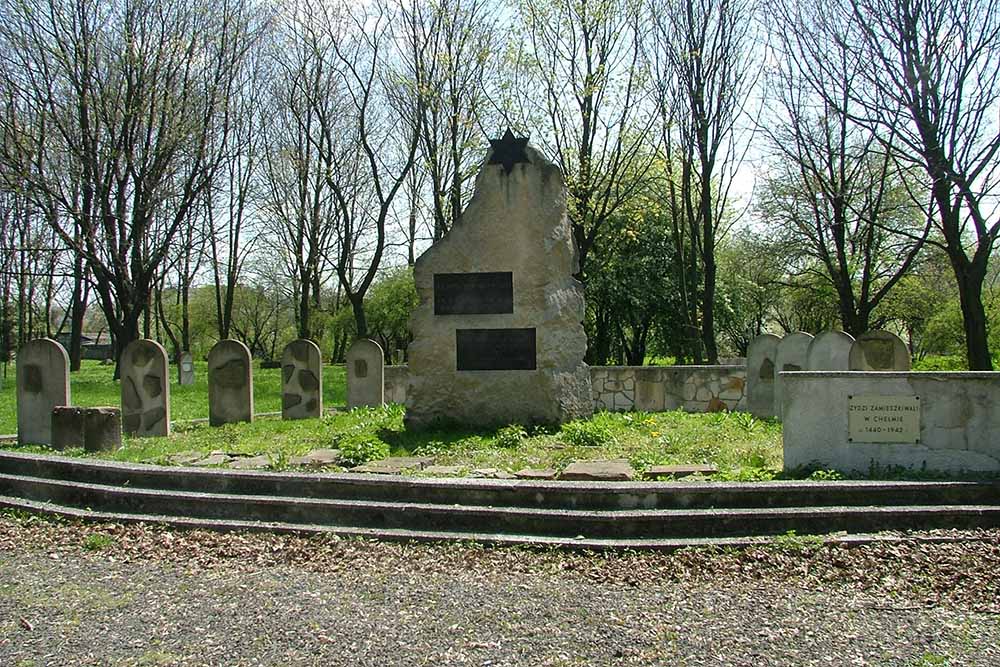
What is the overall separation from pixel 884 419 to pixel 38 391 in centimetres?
994

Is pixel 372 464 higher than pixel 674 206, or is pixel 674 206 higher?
pixel 674 206

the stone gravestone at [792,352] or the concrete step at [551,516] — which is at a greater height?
the stone gravestone at [792,352]

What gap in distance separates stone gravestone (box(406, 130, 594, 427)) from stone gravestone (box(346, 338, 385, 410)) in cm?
533

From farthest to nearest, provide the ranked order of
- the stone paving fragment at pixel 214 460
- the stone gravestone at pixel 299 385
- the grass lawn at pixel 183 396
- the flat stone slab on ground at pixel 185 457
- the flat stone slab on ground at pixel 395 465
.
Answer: the grass lawn at pixel 183 396, the stone gravestone at pixel 299 385, the flat stone slab on ground at pixel 185 457, the stone paving fragment at pixel 214 460, the flat stone slab on ground at pixel 395 465

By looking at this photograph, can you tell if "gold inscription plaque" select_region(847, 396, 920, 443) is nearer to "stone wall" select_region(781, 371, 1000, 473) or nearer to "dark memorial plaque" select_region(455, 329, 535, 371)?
"stone wall" select_region(781, 371, 1000, 473)

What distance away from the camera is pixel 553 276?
32.4ft

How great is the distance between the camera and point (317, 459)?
768 centimetres

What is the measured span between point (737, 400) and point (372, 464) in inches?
370

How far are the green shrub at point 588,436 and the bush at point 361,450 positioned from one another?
2058 mm

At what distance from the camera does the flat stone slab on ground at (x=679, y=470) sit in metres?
6.60

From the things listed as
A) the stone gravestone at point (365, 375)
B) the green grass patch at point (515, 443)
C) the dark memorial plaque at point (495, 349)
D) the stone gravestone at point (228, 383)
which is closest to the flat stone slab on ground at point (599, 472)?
the green grass patch at point (515, 443)

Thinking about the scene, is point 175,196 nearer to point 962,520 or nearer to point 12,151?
point 12,151

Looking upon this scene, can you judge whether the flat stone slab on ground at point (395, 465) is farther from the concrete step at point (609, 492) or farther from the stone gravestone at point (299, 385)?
the stone gravestone at point (299, 385)

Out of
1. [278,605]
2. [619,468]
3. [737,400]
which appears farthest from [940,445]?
[737,400]
